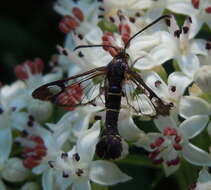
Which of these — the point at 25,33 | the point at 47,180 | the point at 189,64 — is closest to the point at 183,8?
the point at 189,64

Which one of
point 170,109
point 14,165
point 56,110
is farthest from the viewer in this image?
point 56,110

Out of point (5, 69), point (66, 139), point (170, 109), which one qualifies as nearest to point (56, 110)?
point (66, 139)

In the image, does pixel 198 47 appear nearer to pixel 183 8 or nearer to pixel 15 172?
pixel 183 8

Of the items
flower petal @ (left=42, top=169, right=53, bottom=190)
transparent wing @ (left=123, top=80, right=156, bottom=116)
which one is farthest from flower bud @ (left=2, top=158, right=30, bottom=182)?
transparent wing @ (left=123, top=80, right=156, bottom=116)

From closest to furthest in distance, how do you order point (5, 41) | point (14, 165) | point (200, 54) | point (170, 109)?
point (170, 109) → point (200, 54) → point (14, 165) → point (5, 41)

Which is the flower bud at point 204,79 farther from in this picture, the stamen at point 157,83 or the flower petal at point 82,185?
the flower petal at point 82,185

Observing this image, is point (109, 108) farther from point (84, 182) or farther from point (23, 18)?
point (23, 18)

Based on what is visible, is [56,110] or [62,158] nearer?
[62,158]
